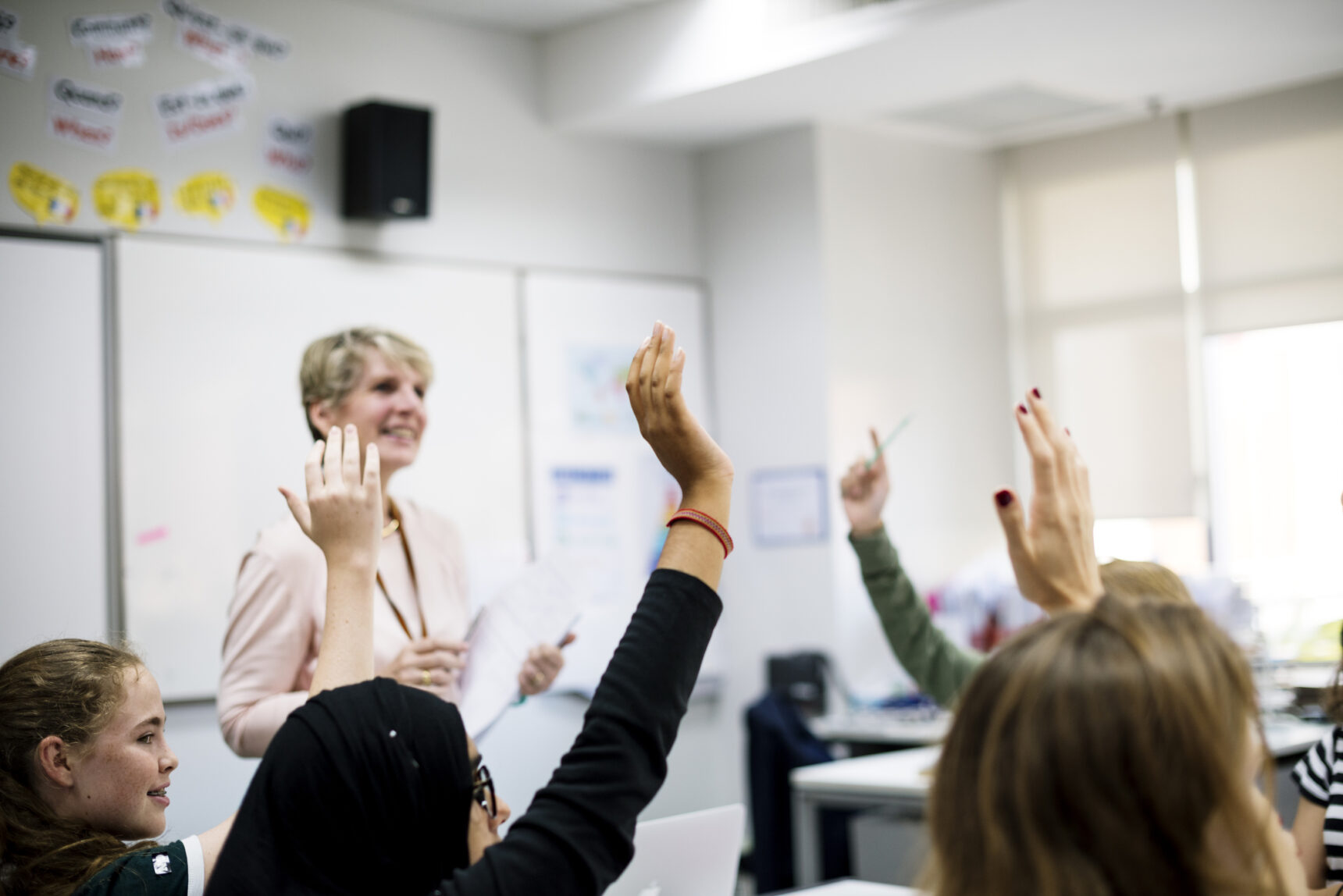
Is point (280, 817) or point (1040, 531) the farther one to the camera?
point (1040, 531)

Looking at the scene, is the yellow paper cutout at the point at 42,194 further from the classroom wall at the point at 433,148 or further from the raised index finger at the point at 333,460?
the raised index finger at the point at 333,460

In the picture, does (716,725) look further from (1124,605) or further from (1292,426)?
(1124,605)

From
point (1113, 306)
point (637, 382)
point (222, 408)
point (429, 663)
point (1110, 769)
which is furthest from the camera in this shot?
point (1113, 306)

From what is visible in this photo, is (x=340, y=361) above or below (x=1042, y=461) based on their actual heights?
above

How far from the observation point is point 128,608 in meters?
3.62

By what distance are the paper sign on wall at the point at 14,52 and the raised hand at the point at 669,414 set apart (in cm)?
314

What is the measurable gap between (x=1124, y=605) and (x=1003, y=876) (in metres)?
0.20

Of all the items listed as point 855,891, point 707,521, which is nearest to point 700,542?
point 707,521

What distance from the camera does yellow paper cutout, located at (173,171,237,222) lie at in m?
3.83

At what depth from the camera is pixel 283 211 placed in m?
4.06

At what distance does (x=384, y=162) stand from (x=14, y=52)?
1029mm

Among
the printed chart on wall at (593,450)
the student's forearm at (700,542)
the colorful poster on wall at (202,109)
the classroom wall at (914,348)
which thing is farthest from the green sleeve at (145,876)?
the classroom wall at (914,348)

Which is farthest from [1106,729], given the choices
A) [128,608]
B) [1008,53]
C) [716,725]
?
[716,725]

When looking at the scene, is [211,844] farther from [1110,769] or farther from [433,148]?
[433,148]
